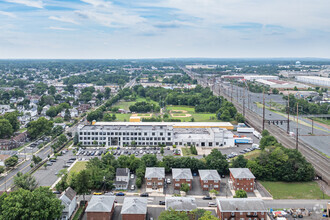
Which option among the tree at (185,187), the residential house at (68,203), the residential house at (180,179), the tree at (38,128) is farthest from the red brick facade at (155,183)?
the tree at (38,128)

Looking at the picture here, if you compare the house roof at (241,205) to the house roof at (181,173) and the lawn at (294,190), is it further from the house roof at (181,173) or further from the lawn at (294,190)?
the house roof at (181,173)

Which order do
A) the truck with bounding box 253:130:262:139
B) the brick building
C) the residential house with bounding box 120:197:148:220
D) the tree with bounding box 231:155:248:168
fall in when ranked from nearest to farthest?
1. the residential house with bounding box 120:197:148:220
2. the brick building
3. the tree with bounding box 231:155:248:168
4. the truck with bounding box 253:130:262:139

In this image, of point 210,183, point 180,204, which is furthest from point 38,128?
point 180,204

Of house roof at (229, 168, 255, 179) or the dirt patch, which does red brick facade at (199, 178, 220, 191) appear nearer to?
house roof at (229, 168, 255, 179)

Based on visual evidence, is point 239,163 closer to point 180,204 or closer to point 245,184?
point 245,184

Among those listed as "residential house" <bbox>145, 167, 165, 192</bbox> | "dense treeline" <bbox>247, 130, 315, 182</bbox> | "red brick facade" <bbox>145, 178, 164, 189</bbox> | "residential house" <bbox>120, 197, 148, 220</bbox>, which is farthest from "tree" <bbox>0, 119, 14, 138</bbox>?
"dense treeline" <bbox>247, 130, 315, 182</bbox>

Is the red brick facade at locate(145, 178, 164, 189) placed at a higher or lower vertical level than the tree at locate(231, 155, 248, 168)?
lower
